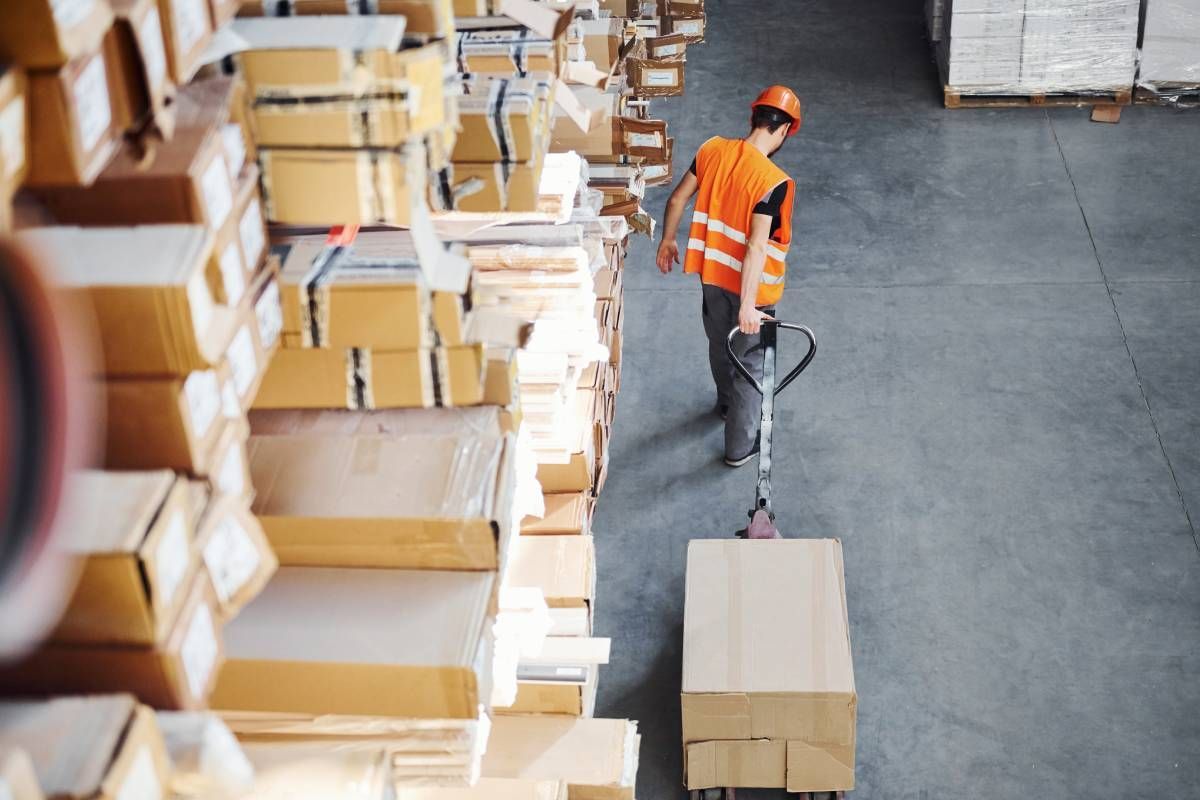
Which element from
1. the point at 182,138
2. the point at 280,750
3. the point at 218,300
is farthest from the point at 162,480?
the point at 280,750

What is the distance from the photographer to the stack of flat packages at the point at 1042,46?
10.2 m

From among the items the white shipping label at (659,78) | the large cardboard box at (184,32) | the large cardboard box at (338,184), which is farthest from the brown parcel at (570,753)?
the white shipping label at (659,78)

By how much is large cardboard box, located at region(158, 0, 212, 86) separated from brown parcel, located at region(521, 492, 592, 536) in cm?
338

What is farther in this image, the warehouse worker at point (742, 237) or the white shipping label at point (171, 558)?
the warehouse worker at point (742, 237)

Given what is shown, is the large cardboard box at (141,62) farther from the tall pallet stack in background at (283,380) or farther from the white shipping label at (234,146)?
the white shipping label at (234,146)

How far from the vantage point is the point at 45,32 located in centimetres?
133

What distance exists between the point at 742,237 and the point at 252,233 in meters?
4.51

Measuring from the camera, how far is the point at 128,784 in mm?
1419

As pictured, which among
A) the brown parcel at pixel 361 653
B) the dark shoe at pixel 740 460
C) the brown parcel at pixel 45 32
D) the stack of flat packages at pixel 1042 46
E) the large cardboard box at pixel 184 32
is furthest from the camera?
the stack of flat packages at pixel 1042 46

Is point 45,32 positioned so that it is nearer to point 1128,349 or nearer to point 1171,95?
point 1128,349

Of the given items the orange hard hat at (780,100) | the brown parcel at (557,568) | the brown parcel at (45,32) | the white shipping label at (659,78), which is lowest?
the brown parcel at (557,568)

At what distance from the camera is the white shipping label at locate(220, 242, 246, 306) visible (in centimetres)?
181

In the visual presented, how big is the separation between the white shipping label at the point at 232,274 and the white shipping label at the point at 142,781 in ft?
2.12

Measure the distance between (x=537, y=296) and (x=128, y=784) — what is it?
3096 mm
